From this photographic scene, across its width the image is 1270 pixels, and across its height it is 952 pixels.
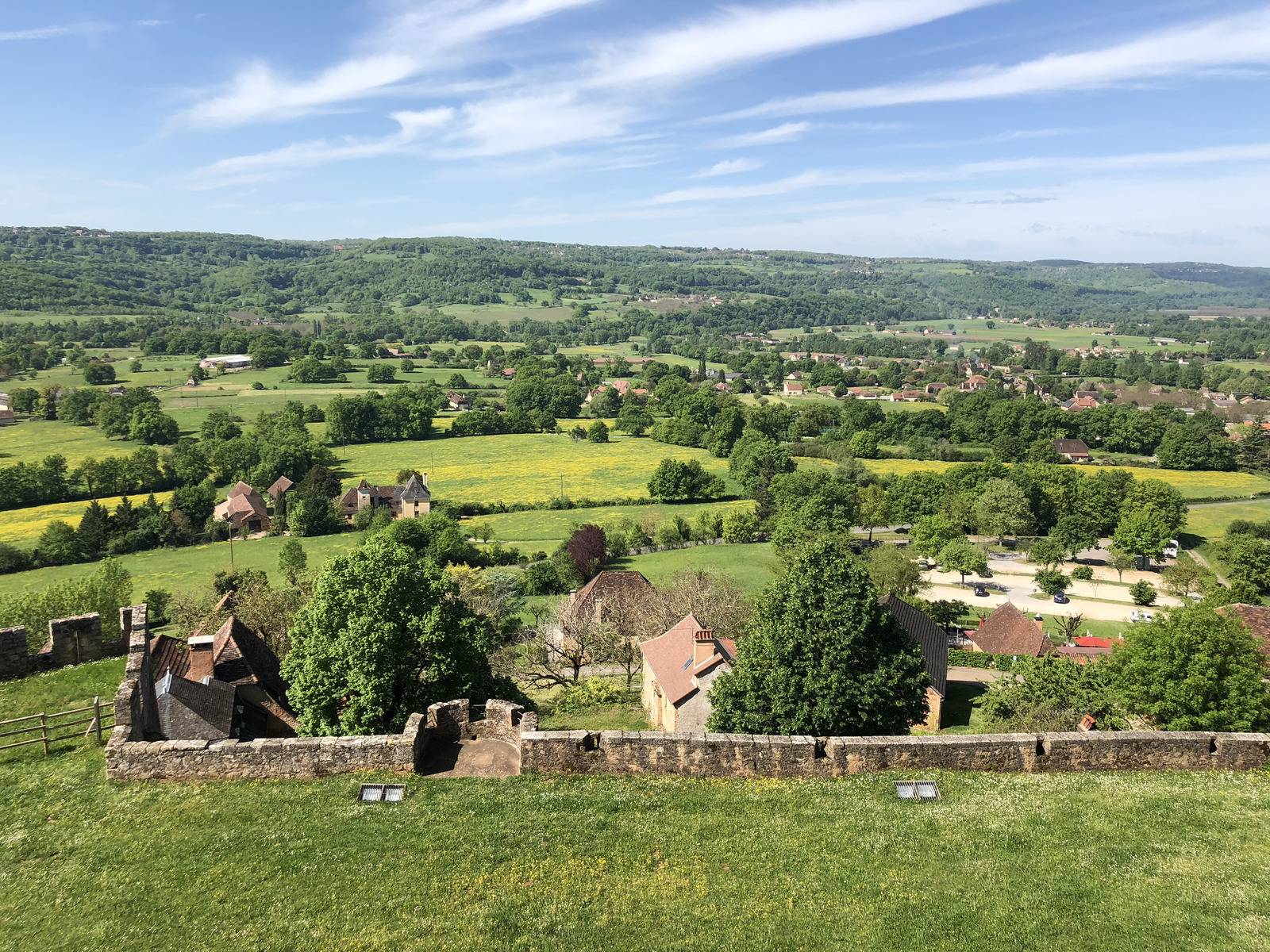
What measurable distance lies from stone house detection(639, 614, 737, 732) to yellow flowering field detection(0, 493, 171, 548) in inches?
2567

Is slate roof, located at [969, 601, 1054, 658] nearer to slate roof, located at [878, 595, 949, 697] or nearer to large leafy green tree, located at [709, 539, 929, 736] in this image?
slate roof, located at [878, 595, 949, 697]

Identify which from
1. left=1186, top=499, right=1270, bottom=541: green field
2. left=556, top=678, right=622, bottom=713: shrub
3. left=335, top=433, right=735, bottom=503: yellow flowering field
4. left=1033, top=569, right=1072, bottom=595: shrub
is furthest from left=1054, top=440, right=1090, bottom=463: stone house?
left=556, top=678, right=622, bottom=713: shrub

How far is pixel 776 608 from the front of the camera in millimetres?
24000

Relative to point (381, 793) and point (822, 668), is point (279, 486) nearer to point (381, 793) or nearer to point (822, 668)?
point (822, 668)

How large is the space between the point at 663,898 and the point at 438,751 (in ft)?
21.2

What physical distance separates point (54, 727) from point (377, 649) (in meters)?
6.94

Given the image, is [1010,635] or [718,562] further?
[718,562]

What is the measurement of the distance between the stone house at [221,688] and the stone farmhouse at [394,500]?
55543mm

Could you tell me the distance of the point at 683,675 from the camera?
31.5 metres

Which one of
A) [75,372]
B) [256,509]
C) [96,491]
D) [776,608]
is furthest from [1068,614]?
[75,372]

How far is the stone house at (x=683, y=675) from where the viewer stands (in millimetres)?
29984

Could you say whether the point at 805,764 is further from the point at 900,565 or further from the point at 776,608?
the point at 900,565

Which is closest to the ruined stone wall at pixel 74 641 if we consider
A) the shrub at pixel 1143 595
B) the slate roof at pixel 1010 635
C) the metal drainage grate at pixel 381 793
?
the metal drainage grate at pixel 381 793

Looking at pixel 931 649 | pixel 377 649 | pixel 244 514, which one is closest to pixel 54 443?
pixel 244 514
